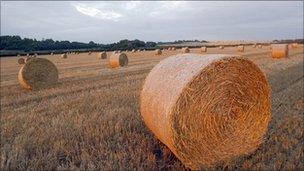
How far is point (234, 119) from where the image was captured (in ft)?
18.3

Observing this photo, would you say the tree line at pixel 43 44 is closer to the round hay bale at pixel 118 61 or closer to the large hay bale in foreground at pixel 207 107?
the round hay bale at pixel 118 61

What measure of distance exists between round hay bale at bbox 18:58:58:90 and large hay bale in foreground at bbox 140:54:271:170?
25.9ft

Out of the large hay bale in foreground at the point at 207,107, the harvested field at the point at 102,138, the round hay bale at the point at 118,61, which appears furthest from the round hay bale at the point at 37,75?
the large hay bale in foreground at the point at 207,107

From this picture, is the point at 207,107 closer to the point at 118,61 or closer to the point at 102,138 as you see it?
the point at 102,138

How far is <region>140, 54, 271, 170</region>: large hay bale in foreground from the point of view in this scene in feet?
16.6

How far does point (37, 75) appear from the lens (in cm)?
1347

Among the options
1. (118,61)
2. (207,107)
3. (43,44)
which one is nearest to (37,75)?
(118,61)

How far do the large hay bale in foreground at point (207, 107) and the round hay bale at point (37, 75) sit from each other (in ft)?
25.9

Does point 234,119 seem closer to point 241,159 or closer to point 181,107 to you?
point 241,159

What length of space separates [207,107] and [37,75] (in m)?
9.28

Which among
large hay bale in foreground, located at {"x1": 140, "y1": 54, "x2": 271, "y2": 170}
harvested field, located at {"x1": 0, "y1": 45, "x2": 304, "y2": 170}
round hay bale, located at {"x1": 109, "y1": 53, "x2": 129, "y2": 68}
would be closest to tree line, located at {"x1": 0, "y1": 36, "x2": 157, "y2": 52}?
round hay bale, located at {"x1": 109, "y1": 53, "x2": 129, "y2": 68}

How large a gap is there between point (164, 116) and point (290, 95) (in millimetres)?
5440

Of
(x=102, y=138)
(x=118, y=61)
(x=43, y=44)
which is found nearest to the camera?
(x=102, y=138)

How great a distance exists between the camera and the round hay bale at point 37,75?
42.7ft
